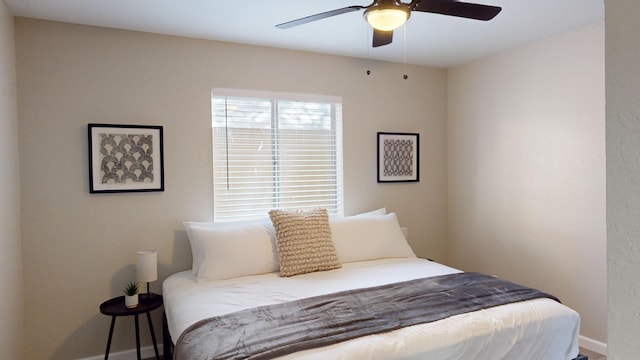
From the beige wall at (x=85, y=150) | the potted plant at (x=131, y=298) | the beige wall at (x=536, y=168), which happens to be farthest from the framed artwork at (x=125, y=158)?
the beige wall at (x=536, y=168)

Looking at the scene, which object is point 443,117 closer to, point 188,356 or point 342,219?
point 342,219

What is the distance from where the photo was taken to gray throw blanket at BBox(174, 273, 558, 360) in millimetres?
1690

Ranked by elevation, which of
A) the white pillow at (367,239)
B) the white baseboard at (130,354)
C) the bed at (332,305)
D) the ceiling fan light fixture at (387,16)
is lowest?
the white baseboard at (130,354)

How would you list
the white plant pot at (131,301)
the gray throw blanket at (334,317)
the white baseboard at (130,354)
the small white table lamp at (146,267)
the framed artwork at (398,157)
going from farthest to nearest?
the framed artwork at (398,157)
the white baseboard at (130,354)
the small white table lamp at (146,267)
the white plant pot at (131,301)
the gray throw blanket at (334,317)

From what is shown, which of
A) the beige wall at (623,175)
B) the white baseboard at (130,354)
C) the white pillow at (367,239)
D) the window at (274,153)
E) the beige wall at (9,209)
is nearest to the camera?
the beige wall at (623,175)

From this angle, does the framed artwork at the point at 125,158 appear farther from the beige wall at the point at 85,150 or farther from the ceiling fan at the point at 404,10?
the ceiling fan at the point at 404,10

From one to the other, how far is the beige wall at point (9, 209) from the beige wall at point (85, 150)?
88 millimetres

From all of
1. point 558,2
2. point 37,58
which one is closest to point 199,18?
point 37,58

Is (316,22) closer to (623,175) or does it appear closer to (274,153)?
(274,153)

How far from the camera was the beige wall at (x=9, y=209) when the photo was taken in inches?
88.4

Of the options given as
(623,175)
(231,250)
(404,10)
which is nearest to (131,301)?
(231,250)

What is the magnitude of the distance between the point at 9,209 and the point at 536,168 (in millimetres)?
3824

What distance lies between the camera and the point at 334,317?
196 cm

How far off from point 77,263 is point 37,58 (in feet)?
4.71
